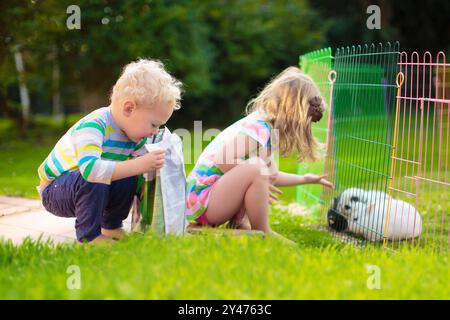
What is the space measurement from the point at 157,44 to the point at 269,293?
9171 mm

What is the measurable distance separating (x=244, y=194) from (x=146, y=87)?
0.83 metres

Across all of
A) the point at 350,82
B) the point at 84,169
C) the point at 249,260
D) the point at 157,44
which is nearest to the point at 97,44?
the point at 157,44

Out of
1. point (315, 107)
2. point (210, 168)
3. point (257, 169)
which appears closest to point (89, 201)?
point (210, 168)

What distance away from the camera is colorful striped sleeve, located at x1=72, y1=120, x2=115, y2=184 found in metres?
3.26

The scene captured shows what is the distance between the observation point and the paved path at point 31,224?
156 inches

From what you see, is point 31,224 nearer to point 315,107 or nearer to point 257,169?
point 257,169

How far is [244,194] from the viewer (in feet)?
11.9

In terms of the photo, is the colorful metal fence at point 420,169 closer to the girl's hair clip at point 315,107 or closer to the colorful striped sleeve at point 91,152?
the girl's hair clip at point 315,107

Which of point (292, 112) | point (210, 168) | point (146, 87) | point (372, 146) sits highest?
point (146, 87)

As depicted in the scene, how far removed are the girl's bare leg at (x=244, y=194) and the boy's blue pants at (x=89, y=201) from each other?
50cm

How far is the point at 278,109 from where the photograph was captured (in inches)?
154

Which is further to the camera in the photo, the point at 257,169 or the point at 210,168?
the point at 210,168

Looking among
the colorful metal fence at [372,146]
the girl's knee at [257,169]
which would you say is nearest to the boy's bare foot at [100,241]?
the girl's knee at [257,169]
